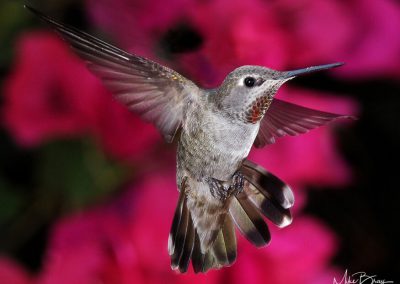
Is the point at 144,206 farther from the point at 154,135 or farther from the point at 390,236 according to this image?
the point at 390,236

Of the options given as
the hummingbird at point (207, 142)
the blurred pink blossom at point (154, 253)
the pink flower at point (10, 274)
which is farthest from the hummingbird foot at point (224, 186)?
the pink flower at point (10, 274)

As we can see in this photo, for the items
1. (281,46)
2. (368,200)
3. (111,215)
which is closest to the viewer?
(281,46)

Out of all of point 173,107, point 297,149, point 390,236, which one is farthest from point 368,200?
point 173,107

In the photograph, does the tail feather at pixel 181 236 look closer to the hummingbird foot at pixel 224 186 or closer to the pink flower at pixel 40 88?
the hummingbird foot at pixel 224 186

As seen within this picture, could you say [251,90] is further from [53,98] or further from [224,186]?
[53,98]

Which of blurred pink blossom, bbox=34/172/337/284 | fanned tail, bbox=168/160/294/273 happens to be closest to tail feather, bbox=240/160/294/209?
fanned tail, bbox=168/160/294/273

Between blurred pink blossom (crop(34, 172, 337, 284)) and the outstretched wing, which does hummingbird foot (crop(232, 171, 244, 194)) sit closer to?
the outstretched wing

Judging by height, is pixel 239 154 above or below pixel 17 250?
above
